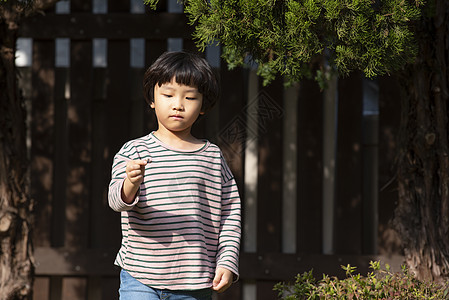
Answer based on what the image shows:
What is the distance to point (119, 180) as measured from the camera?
2234 mm

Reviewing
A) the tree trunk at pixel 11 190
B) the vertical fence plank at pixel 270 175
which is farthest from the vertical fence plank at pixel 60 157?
the vertical fence plank at pixel 270 175

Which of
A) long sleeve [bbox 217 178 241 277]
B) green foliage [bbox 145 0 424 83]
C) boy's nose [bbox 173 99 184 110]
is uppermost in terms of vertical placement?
green foliage [bbox 145 0 424 83]

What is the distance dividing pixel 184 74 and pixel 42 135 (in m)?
2.22

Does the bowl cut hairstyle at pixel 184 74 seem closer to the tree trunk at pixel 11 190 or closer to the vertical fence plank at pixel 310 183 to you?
the tree trunk at pixel 11 190

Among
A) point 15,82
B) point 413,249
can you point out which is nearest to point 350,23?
point 413,249

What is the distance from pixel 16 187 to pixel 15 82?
0.55 meters

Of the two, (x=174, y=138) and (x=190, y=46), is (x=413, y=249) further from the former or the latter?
(x=190, y=46)

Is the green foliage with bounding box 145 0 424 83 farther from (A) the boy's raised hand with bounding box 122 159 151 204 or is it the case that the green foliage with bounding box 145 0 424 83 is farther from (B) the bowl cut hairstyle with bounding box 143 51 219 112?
(A) the boy's raised hand with bounding box 122 159 151 204

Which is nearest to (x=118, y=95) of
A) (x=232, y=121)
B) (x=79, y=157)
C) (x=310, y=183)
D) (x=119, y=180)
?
(x=79, y=157)

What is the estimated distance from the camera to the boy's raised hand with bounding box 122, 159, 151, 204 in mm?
2031

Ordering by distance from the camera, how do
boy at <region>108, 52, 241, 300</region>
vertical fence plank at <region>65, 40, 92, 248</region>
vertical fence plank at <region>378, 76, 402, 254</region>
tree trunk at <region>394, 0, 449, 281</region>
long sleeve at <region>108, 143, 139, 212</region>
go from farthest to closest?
vertical fence plank at <region>65, 40, 92, 248</region>
vertical fence plank at <region>378, 76, 402, 254</region>
tree trunk at <region>394, 0, 449, 281</region>
boy at <region>108, 52, 241, 300</region>
long sleeve at <region>108, 143, 139, 212</region>

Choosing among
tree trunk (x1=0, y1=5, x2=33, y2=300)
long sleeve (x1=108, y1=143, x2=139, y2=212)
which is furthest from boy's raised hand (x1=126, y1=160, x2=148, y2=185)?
tree trunk (x1=0, y1=5, x2=33, y2=300)

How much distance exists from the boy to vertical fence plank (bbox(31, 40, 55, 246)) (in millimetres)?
2023

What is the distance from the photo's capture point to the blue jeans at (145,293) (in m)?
2.25
